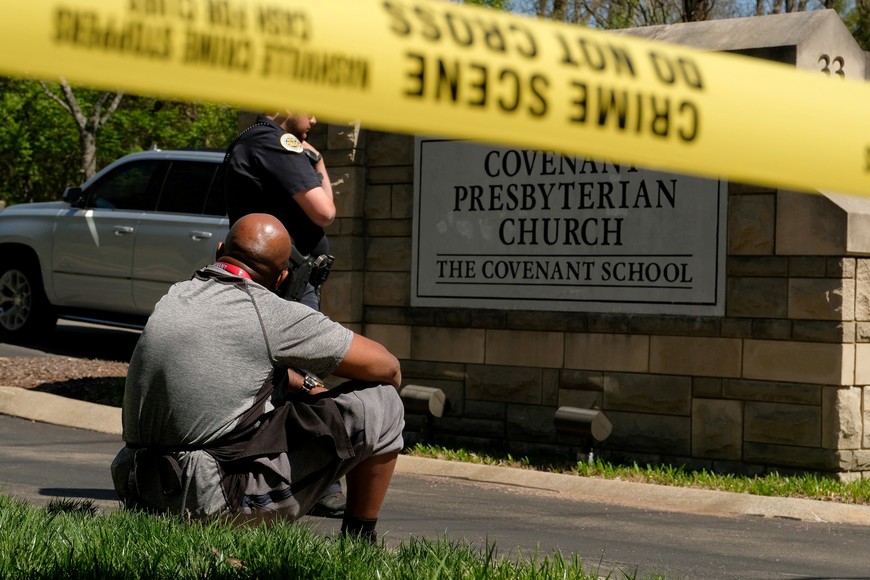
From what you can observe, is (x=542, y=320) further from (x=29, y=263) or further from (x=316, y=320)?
(x=29, y=263)

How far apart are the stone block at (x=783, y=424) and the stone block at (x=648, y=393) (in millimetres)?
428

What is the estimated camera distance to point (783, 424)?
8.12 metres

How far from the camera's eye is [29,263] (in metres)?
13.5

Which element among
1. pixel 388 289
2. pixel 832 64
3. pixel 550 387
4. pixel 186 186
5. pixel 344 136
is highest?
pixel 832 64

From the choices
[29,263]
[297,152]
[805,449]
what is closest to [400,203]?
[805,449]

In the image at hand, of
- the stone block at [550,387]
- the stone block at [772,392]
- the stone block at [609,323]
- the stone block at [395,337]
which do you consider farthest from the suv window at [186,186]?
the stone block at [772,392]

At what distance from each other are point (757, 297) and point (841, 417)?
868mm

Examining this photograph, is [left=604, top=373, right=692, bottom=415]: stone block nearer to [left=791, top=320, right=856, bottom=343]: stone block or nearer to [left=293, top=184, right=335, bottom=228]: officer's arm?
[left=791, top=320, right=856, bottom=343]: stone block

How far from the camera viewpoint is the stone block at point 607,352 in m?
8.73

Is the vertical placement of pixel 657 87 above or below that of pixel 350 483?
above

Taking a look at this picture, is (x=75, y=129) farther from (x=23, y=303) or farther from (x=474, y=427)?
(x=474, y=427)

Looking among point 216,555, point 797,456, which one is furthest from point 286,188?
point 797,456

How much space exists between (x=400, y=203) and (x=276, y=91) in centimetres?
786

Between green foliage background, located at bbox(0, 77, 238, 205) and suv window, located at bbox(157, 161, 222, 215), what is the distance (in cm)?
2130
